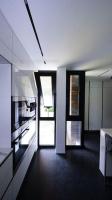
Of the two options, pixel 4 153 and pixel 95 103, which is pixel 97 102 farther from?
pixel 4 153

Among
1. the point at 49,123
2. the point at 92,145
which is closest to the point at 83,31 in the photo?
the point at 49,123

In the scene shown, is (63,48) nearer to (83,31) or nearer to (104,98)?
(83,31)

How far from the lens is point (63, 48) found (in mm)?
2549

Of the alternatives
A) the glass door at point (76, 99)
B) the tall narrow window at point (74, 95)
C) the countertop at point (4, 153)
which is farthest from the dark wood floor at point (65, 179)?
the tall narrow window at point (74, 95)

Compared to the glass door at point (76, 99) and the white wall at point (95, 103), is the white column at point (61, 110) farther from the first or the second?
the white wall at point (95, 103)

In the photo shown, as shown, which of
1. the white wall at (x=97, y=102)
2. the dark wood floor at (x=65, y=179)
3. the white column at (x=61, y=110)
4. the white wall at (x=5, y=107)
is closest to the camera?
the white wall at (x=5, y=107)

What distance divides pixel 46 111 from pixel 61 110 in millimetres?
691

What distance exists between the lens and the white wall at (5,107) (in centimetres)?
187

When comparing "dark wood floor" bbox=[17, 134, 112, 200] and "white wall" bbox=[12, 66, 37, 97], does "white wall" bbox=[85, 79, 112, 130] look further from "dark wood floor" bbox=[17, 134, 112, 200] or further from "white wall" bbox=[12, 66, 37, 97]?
"white wall" bbox=[12, 66, 37, 97]

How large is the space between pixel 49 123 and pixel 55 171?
1666 mm

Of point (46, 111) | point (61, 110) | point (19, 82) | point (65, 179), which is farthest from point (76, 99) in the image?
point (19, 82)

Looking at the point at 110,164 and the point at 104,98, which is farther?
the point at 104,98

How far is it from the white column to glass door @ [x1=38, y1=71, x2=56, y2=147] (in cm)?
46

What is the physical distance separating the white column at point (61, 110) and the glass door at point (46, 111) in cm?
46
